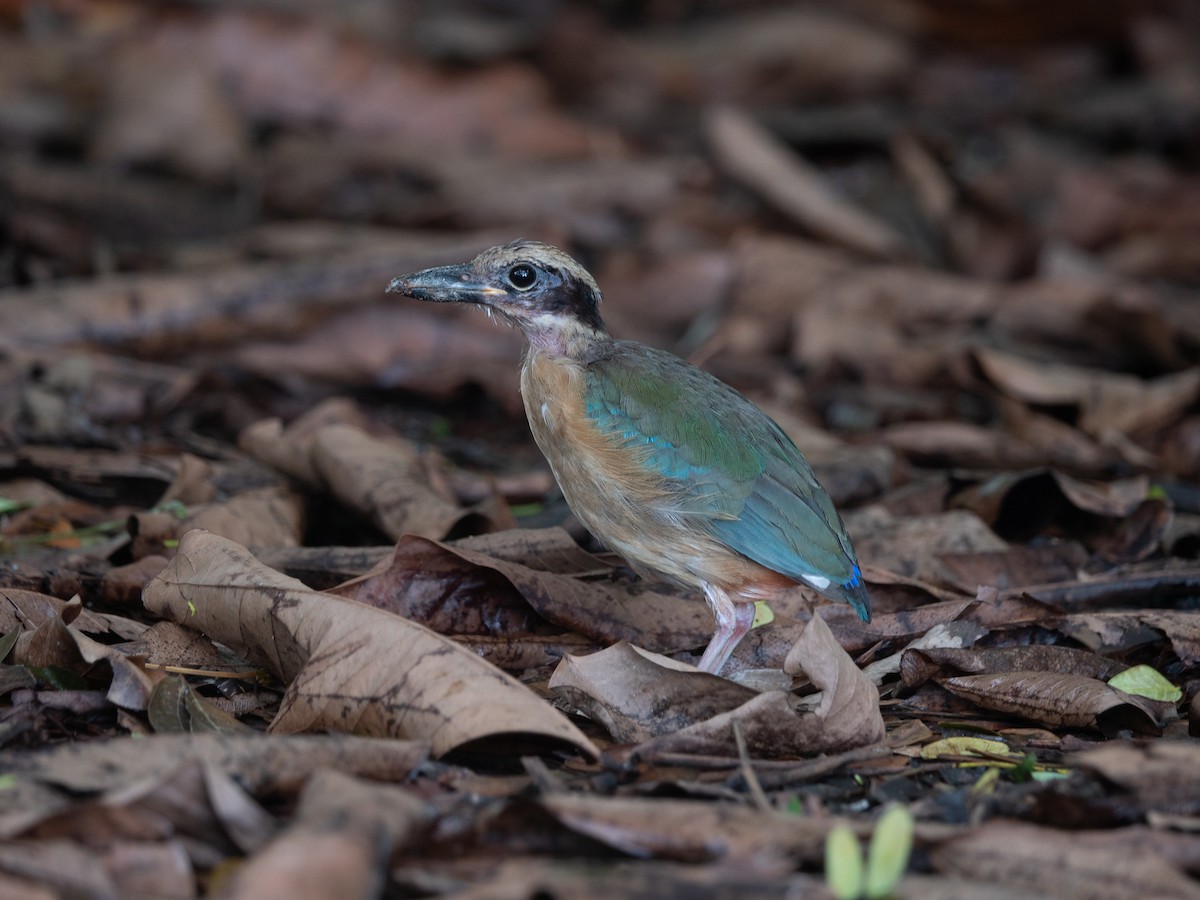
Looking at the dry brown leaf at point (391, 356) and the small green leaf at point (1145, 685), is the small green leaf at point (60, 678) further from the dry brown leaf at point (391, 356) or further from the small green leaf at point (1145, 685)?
the dry brown leaf at point (391, 356)

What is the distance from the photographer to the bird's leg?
4297 mm

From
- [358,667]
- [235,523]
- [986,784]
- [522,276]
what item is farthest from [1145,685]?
[235,523]

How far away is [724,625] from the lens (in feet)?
14.6

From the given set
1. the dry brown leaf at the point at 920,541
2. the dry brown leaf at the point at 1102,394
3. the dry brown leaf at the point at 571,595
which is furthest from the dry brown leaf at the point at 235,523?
the dry brown leaf at the point at 1102,394

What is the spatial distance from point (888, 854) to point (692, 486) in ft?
6.58

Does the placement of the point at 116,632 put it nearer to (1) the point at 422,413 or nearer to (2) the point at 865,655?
(2) the point at 865,655

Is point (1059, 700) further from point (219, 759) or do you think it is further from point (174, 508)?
point (174, 508)

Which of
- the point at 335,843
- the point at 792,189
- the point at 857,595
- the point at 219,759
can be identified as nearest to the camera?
the point at 335,843

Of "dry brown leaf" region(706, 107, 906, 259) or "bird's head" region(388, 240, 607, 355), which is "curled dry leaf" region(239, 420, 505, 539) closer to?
"bird's head" region(388, 240, 607, 355)

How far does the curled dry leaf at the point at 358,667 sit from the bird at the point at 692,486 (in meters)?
1.07

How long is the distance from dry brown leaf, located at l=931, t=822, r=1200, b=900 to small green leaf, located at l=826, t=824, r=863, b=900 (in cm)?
37

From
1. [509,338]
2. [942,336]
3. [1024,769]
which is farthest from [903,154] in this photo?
[1024,769]

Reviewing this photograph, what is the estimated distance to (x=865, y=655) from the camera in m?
4.40

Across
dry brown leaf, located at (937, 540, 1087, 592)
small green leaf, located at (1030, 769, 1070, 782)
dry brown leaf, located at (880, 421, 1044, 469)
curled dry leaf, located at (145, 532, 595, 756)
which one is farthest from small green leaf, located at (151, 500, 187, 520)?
dry brown leaf, located at (880, 421, 1044, 469)
